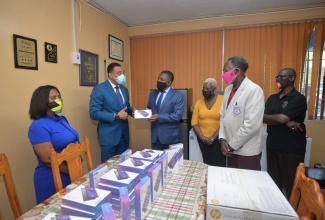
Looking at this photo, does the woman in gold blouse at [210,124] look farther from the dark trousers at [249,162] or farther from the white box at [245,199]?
the white box at [245,199]

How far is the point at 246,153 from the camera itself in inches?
65.7

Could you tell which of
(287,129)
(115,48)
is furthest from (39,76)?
(287,129)

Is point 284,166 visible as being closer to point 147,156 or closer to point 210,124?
point 210,124

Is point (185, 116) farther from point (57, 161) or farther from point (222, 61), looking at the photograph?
point (57, 161)

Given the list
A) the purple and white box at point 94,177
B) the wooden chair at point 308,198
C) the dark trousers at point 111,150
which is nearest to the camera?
the wooden chair at point 308,198

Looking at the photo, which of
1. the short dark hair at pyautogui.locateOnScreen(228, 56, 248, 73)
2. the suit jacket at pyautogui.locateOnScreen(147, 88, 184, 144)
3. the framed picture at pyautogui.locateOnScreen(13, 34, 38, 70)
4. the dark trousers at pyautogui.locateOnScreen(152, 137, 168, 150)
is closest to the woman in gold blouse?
the suit jacket at pyautogui.locateOnScreen(147, 88, 184, 144)

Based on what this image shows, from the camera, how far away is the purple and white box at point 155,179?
97cm

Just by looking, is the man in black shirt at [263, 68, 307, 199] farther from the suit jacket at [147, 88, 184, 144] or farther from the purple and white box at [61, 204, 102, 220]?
the purple and white box at [61, 204, 102, 220]

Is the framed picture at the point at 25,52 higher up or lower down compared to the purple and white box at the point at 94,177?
higher up

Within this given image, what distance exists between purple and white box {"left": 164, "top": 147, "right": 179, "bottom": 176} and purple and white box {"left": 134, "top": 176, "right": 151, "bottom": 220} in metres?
0.37

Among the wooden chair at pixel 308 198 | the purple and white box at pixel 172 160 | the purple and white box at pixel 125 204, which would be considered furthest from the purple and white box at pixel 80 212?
the wooden chair at pixel 308 198

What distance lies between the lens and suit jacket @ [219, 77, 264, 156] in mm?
1587

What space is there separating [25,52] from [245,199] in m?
2.01

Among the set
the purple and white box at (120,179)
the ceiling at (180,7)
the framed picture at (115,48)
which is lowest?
the purple and white box at (120,179)
